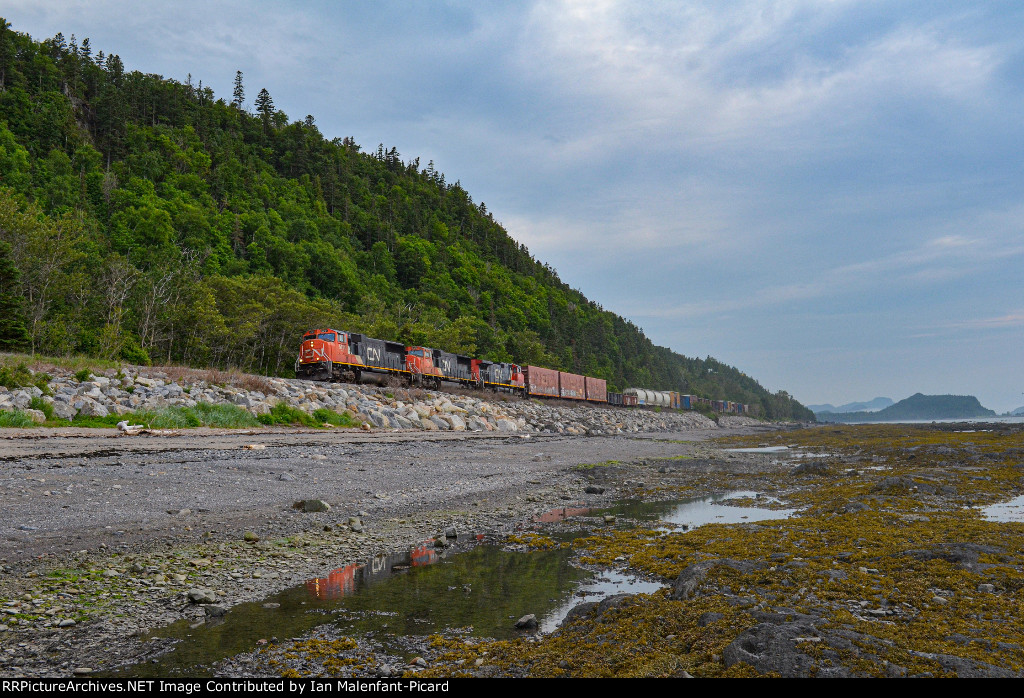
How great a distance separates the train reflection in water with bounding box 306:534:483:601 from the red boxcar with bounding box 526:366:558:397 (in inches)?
2078

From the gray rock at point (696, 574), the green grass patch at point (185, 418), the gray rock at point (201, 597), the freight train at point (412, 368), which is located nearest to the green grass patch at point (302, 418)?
the green grass patch at point (185, 418)

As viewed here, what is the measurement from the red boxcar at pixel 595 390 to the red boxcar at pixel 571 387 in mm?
1690

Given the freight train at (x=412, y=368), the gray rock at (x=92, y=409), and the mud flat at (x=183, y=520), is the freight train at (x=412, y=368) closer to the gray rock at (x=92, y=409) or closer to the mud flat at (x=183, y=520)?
the gray rock at (x=92, y=409)

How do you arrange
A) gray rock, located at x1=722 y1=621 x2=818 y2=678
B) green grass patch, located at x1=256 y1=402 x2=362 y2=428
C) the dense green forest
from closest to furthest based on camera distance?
gray rock, located at x1=722 y1=621 x2=818 y2=678, green grass patch, located at x1=256 y1=402 x2=362 y2=428, the dense green forest

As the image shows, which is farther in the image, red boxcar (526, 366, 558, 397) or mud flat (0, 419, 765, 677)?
red boxcar (526, 366, 558, 397)

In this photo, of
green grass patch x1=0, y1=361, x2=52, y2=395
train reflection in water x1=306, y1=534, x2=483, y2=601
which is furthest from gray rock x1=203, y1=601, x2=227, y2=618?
green grass patch x1=0, y1=361, x2=52, y2=395

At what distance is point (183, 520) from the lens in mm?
8664

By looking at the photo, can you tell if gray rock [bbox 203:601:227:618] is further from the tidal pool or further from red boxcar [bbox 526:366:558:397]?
red boxcar [bbox 526:366:558:397]

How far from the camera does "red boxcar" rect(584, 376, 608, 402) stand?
7881 centimetres

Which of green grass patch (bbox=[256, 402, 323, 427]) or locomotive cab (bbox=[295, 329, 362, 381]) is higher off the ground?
locomotive cab (bbox=[295, 329, 362, 381])

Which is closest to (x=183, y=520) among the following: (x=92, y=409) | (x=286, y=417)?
(x=92, y=409)

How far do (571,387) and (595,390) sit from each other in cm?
928

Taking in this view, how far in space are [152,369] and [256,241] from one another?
87.5m

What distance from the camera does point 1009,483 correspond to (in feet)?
52.3
